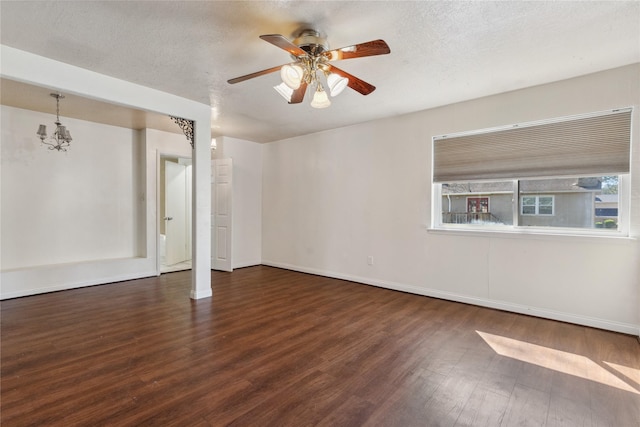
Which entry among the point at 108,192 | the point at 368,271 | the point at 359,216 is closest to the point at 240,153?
the point at 108,192

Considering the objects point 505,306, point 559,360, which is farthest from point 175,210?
point 559,360

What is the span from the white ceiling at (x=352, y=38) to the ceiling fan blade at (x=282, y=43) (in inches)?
9.2

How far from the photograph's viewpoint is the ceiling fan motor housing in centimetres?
221

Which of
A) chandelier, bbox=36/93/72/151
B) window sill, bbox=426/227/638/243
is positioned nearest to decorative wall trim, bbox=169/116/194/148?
chandelier, bbox=36/93/72/151

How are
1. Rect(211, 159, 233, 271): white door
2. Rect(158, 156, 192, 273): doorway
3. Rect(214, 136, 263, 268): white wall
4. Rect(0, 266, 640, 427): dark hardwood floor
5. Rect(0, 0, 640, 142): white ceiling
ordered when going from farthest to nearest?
Rect(158, 156, 192, 273): doorway < Rect(214, 136, 263, 268): white wall < Rect(211, 159, 233, 271): white door < Rect(0, 0, 640, 142): white ceiling < Rect(0, 266, 640, 427): dark hardwood floor

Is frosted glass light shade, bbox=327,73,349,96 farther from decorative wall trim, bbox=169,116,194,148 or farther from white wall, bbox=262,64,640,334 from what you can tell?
decorative wall trim, bbox=169,116,194,148

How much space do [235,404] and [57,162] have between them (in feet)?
15.5

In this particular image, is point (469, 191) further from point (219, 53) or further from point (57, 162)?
point (57, 162)

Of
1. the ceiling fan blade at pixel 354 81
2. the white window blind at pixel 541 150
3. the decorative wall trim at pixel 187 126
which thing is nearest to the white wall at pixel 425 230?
the white window blind at pixel 541 150

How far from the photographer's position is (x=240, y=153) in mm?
5934

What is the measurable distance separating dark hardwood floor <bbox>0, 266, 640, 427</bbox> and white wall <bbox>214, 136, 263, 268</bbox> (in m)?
2.32

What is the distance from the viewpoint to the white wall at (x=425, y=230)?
2.93m

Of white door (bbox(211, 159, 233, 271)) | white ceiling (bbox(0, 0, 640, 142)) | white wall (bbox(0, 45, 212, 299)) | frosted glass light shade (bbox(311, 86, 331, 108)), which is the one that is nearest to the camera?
white ceiling (bbox(0, 0, 640, 142))

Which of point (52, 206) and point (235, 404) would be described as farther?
point (52, 206)
